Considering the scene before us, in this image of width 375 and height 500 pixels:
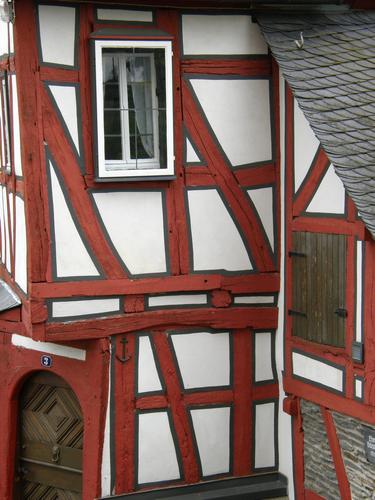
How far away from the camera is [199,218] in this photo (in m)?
10.5

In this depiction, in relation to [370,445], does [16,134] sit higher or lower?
higher

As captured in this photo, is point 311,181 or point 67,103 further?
point 311,181

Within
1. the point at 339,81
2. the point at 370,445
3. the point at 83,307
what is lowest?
the point at 370,445

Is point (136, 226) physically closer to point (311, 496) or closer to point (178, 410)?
point (178, 410)

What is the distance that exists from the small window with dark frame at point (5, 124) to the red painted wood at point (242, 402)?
2.90 metres

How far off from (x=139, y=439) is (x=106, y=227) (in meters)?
2.14

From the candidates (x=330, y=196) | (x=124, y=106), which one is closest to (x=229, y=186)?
(x=330, y=196)

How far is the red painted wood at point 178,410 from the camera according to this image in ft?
34.7

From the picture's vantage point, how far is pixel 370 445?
948cm

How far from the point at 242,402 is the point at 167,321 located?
3.97 ft

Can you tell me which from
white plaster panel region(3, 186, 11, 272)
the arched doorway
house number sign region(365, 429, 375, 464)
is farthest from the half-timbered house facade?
the arched doorway

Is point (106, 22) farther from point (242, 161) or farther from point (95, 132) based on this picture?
point (242, 161)

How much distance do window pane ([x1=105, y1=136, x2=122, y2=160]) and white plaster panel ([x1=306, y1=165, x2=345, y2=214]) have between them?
1878 mm

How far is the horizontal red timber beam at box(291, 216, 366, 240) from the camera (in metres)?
9.42
